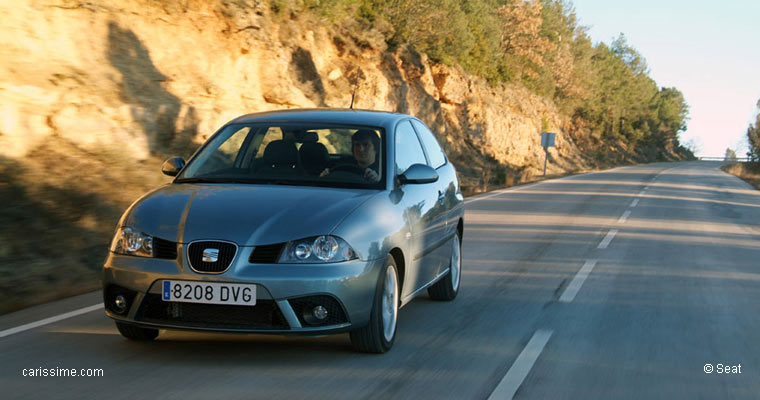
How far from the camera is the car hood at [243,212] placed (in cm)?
482

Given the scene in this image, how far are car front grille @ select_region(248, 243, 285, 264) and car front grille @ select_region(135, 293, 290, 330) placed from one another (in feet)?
0.83

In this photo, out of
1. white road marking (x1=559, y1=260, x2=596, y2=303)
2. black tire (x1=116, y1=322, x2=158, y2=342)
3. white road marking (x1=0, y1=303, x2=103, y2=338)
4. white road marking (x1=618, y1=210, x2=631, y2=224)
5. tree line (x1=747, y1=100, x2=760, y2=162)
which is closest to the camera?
black tire (x1=116, y1=322, x2=158, y2=342)

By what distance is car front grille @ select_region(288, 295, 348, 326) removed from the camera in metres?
4.82

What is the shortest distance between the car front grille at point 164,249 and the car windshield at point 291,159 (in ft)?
3.31

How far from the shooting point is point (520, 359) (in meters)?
5.48

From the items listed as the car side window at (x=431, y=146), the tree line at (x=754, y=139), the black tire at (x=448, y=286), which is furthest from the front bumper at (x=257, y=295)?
the tree line at (x=754, y=139)

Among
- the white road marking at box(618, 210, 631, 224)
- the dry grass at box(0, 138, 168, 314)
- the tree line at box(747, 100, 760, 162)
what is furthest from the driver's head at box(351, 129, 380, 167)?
the tree line at box(747, 100, 760, 162)

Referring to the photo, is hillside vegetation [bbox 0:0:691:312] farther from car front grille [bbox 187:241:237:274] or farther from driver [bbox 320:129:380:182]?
driver [bbox 320:129:380:182]

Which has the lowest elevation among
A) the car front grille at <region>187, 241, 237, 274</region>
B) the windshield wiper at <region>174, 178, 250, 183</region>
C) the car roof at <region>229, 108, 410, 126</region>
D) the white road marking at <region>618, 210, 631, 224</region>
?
the white road marking at <region>618, 210, 631, 224</region>

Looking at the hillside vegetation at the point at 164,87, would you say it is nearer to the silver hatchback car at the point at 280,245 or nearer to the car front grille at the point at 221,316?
the silver hatchback car at the point at 280,245

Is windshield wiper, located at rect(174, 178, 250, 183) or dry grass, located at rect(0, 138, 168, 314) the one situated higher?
windshield wiper, located at rect(174, 178, 250, 183)

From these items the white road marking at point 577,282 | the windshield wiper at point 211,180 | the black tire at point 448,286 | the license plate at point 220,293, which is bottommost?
the white road marking at point 577,282

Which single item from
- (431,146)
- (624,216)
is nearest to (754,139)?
(624,216)

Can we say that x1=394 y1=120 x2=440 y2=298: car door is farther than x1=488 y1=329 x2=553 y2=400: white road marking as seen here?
Yes
